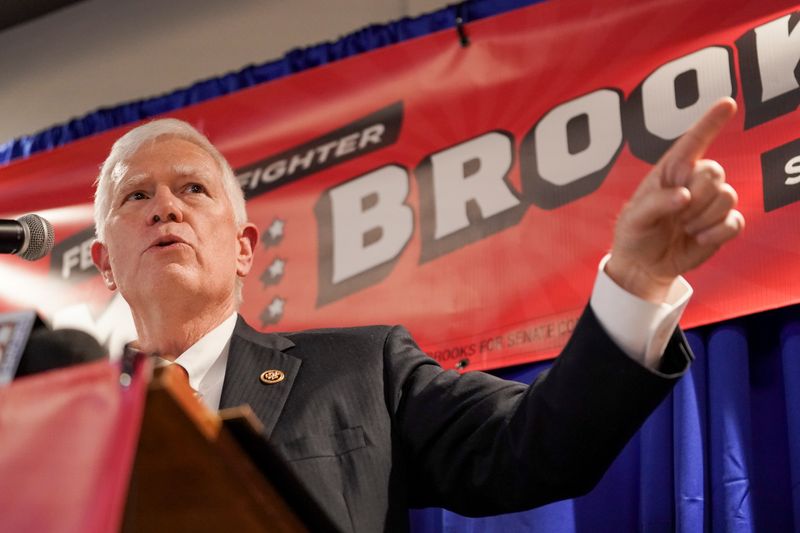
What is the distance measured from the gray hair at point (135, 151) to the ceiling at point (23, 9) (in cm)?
217

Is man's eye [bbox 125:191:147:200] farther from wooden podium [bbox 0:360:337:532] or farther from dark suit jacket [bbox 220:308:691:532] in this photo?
wooden podium [bbox 0:360:337:532]

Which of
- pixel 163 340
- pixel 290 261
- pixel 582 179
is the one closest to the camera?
pixel 163 340

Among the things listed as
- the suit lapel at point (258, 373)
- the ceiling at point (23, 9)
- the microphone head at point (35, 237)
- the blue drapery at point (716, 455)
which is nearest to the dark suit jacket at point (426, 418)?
the suit lapel at point (258, 373)

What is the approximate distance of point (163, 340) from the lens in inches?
72.2

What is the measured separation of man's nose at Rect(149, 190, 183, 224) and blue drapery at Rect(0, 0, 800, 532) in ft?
3.03

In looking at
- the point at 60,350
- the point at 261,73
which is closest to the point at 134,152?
the point at 60,350

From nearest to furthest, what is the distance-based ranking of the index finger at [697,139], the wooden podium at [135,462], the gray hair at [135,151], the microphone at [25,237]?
the wooden podium at [135,462], the index finger at [697,139], the microphone at [25,237], the gray hair at [135,151]

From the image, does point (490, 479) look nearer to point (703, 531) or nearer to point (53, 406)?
point (53, 406)

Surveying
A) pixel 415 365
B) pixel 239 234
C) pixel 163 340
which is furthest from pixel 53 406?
pixel 239 234

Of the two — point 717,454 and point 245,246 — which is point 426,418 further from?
point 717,454

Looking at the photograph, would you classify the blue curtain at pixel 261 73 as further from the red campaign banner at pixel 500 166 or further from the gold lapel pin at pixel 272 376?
the gold lapel pin at pixel 272 376

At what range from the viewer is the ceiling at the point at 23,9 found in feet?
13.1

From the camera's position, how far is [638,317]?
1.14 m

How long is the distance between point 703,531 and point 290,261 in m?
1.23
